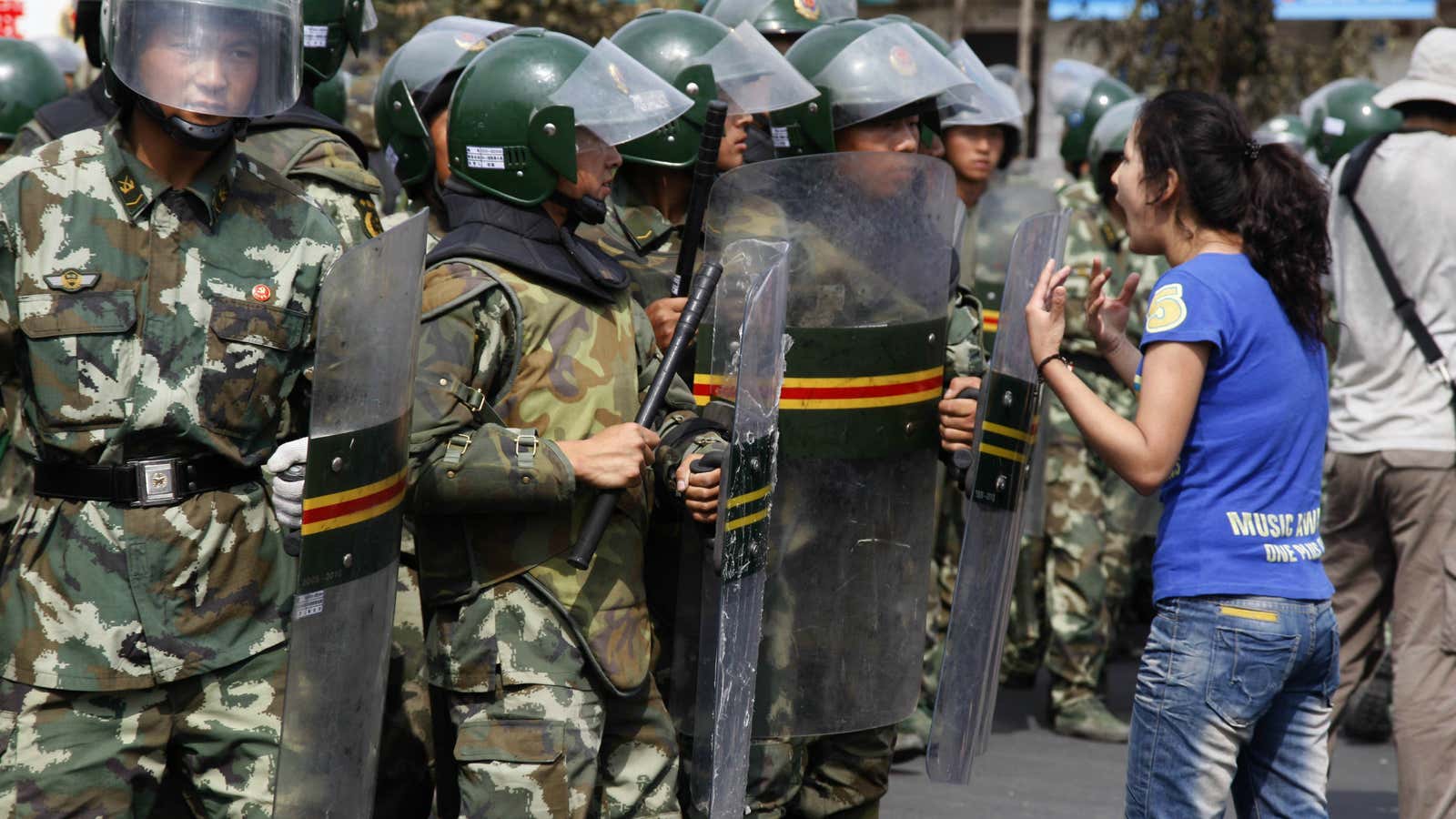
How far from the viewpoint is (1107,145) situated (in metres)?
7.15

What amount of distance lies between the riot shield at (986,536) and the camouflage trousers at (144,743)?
149 cm

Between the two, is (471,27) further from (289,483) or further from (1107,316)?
(289,483)

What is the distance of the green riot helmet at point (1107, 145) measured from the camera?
7078 millimetres

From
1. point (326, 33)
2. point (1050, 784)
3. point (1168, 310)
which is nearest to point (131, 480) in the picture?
point (1168, 310)

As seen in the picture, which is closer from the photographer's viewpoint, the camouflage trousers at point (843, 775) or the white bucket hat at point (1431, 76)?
the camouflage trousers at point (843, 775)

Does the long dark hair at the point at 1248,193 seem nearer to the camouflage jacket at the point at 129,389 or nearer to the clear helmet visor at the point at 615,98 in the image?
the clear helmet visor at the point at 615,98

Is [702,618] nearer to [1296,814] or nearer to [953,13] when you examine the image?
[1296,814]

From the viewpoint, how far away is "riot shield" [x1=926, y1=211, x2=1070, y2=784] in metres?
3.90

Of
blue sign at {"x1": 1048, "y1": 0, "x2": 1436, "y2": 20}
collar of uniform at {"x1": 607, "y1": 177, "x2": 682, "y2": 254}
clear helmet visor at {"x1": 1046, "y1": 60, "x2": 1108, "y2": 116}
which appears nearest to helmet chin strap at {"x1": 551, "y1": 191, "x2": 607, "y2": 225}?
collar of uniform at {"x1": 607, "y1": 177, "x2": 682, "y2": 254}

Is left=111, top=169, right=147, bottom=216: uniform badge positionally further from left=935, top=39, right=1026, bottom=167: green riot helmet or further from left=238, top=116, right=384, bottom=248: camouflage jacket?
left=935, top=39, right=1026, bottom=167: green riot helmet

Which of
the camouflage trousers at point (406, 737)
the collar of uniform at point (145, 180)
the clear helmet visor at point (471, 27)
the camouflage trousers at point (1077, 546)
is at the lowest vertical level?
the camouflage trousers at point (1077, 546)

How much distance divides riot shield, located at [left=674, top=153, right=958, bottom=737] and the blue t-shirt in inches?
26.4

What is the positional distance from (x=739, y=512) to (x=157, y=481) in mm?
1056

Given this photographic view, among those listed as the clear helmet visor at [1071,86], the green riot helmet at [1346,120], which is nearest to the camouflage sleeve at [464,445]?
the clear helmet visor at [1071,86]
